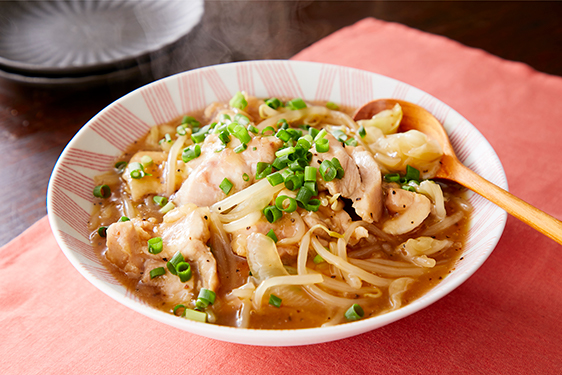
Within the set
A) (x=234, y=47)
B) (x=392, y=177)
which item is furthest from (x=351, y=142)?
(x=234, y=47)

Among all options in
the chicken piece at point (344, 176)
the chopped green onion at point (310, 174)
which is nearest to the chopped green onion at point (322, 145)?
the chicken piece at point (344, 176)

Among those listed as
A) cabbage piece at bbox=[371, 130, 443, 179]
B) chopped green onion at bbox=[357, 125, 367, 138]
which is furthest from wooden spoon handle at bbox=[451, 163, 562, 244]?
chopped green onion at bbox=[357, 125, 367, 138]

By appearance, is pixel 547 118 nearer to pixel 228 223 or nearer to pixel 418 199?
pixel 418 199

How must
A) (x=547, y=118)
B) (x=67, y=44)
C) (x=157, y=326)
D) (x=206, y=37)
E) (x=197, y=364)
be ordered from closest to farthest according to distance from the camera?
(x=197, y=364)
(x=157, y=326)
(x=547, y=118)
(x=67, y=44)
(x=206, y=37)

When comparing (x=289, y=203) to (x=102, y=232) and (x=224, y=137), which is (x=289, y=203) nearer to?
(x=224, y=137)

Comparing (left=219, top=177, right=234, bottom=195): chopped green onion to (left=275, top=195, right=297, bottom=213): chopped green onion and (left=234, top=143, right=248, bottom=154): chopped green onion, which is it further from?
(left=275, top=195, right=297, bottom=213): chopped green onion

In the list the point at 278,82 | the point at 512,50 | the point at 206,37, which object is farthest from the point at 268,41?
the point at 512,50

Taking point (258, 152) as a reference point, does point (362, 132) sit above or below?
below
